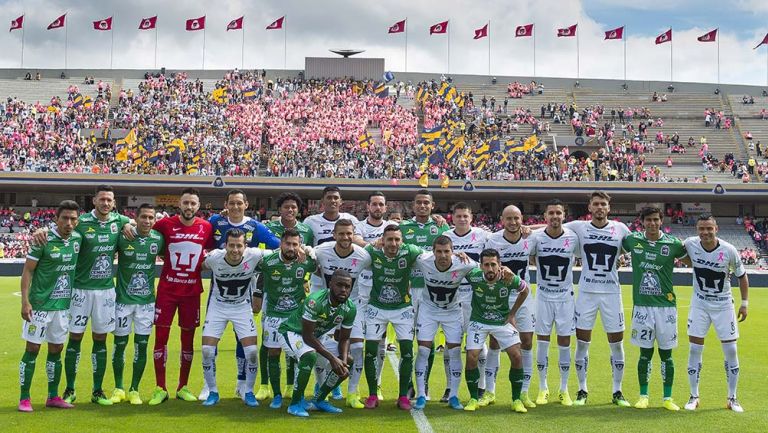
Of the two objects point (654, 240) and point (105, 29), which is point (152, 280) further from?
point (105, 29)

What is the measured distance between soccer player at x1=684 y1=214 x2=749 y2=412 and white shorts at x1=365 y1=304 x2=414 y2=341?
362cm

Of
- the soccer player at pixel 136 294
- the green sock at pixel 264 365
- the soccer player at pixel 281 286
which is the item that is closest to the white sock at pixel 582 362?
the soccer player at pixel 281 286

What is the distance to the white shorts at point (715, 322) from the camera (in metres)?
9.58

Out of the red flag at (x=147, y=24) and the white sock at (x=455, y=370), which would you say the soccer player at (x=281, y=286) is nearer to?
the white sock at (x=455, y=370)

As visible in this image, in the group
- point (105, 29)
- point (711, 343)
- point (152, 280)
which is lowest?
point (711, 343)

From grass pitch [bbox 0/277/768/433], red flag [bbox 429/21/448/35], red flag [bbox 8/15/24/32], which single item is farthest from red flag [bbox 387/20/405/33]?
grass pitch [bbox 0/277/768/433]

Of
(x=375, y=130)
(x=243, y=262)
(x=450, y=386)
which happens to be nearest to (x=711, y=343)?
(x=450, y=386)

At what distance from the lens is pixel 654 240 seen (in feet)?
32.0

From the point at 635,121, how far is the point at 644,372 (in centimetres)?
4907

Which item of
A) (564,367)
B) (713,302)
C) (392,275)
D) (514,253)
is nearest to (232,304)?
(392,275)

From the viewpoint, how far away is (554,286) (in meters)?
9.99

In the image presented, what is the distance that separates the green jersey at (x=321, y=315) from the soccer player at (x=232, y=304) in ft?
1.87

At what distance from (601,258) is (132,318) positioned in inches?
240

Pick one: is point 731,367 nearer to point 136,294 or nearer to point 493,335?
point 493,335
